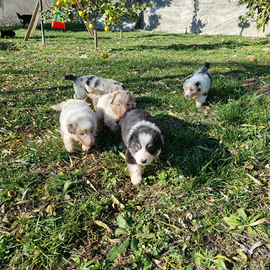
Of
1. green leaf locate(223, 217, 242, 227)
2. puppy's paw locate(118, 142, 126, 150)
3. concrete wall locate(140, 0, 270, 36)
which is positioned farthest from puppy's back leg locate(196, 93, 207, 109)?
concrete wall locate(140, 0, 270, 36)

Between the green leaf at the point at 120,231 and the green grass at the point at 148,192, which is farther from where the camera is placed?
the green leaf at the point at 120,231

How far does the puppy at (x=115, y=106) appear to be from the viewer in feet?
12.4

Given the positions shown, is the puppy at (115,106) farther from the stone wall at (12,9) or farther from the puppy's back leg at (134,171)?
the stone wall at (12,9)

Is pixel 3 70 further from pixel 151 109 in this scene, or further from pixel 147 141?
pixel 147 141

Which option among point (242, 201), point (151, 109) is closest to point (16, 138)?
point (151, 109)

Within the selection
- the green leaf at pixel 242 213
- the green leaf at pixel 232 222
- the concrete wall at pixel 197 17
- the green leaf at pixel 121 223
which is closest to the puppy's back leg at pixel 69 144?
the green leaf at pixel 121 223

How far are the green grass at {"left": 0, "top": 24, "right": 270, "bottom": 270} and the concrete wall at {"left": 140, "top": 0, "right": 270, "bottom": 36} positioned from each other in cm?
1381

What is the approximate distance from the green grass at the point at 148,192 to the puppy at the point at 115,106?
31 cm

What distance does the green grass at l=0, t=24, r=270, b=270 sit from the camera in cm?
216

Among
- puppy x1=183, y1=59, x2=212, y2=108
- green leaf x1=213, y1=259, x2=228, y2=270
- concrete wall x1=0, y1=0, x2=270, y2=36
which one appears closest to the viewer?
green leaf x1=213, y1=259, x2=228, y2=270

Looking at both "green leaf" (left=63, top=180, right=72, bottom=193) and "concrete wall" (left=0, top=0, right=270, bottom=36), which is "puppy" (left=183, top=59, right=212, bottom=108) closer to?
"green leaf" (left=63, top=180, right=72, bottom=193)

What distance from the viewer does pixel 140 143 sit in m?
2.66

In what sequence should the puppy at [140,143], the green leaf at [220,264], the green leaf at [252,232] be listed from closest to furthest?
the green leaf at [220,264] → the green leaf at [252,232] → the puppy at [140,143]

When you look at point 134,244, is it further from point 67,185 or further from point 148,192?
point 67,185
